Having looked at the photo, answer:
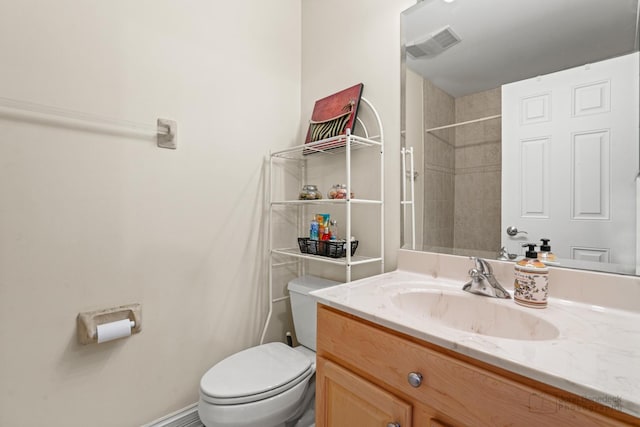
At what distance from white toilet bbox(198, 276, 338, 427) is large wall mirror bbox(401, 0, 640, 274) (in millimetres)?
737

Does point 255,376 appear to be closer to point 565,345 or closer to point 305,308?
point 305,308

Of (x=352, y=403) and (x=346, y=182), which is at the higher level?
(x=346, y=182)

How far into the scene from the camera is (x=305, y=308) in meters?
1.50

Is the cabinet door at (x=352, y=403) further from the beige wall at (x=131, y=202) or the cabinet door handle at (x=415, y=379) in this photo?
the beige wall at (x=131, y=202)

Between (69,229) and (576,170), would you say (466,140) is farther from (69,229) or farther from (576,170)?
(69,229)

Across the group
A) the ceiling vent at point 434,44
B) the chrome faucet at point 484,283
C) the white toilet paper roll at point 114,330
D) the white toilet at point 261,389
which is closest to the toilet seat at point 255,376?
the white toilet at point 261,389

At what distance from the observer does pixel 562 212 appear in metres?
0.92

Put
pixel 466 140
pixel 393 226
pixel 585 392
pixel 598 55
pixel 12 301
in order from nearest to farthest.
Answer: pixel 585 392 < pixel 598 55 < pixel 12 301 < pixel 466 140 < pixel 393 226

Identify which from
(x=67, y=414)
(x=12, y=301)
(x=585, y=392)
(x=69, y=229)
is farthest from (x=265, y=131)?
(x=585, y=392)

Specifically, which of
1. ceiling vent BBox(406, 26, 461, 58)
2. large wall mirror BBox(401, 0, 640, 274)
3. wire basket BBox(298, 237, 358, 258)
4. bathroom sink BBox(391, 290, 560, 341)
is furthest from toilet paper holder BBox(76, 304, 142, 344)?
ceiling vent BBox(406, 26, 461, 58)

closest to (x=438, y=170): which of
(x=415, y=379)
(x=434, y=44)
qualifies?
(x=434, y=44)

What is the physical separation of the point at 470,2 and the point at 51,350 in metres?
2.09

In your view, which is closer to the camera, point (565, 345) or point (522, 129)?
point (565, 345)

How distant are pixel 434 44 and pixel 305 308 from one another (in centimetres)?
137
